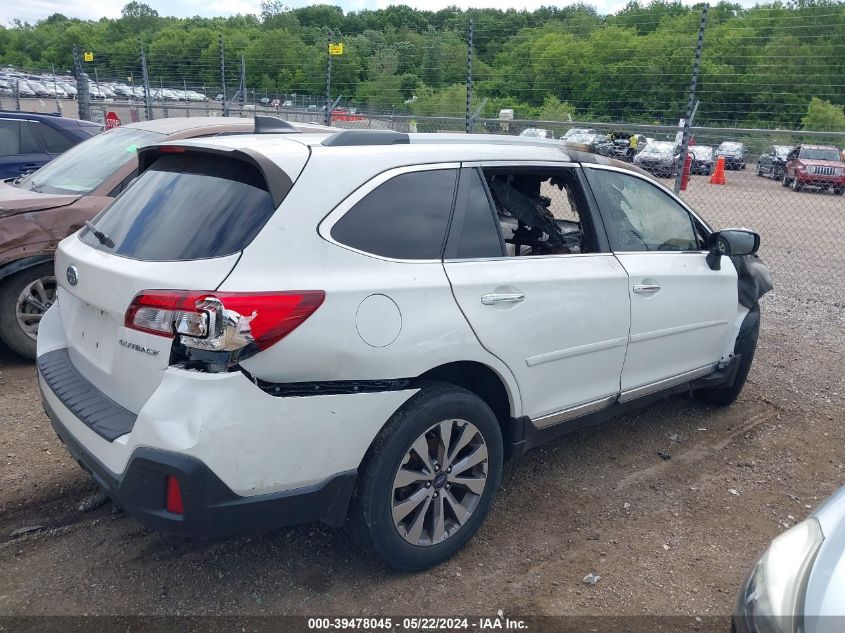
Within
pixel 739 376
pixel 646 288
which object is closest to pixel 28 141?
pixel 646 288

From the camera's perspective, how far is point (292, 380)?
2582 mm

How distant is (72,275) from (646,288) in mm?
2856

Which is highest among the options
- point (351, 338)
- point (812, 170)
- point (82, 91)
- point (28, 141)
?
point (82, 91)

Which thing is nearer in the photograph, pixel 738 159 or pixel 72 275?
pixel 72 275

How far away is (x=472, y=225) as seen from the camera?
3268 mm

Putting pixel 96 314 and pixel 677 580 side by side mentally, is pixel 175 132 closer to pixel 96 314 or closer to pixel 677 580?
pixel 96 314

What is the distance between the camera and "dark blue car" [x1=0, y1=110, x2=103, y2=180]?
8.25 m

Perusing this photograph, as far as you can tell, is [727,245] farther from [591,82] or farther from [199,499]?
[591,82]

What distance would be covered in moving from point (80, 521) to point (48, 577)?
1.47ft

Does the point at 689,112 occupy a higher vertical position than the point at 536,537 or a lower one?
higher

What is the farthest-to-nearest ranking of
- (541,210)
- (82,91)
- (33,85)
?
(33,85) < (82,91) < (541,210)

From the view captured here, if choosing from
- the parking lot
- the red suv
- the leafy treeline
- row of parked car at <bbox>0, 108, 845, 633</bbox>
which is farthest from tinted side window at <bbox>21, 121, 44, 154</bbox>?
the red suv

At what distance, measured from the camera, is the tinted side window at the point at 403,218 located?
286 cm

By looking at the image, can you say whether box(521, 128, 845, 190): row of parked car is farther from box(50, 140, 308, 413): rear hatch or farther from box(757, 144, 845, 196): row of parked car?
box(50, 140, 308, 413): rear hatch
